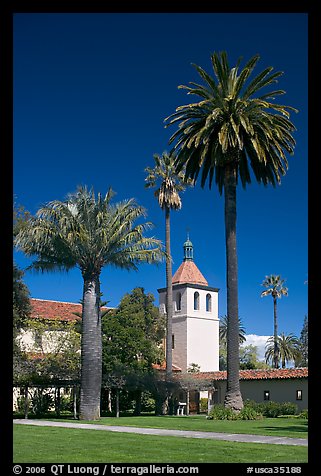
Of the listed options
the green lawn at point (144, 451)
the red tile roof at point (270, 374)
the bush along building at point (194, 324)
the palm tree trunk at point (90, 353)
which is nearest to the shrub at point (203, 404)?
the bush along building at point (194, 324)

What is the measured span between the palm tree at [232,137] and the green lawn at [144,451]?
618 inches

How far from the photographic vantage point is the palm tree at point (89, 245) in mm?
34719

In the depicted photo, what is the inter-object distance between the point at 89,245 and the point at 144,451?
65.1 feet

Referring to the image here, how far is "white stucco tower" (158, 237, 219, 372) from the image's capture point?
7100cm

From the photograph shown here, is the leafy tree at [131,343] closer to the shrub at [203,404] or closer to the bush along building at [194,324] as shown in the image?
the shrub at [203,404]

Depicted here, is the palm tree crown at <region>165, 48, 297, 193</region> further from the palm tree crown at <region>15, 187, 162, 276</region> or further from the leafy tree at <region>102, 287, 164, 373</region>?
the leafy tree at <region>102, 287, 164, 373</region>

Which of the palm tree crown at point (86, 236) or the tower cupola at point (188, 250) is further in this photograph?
the tower cupola at point (188, 250)

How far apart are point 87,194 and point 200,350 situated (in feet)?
131

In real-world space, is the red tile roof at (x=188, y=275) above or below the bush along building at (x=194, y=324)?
above

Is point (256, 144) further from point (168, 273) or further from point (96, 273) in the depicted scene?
point (168, 273)

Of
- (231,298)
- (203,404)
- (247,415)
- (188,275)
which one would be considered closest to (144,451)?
A: (247,415)

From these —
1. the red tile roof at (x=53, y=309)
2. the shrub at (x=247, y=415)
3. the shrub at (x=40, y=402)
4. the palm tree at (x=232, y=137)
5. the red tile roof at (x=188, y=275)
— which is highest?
the palm tree at (x=232, y=137)

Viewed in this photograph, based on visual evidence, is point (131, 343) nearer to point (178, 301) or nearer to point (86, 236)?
point (86, 236)

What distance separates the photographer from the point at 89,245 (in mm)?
34938
